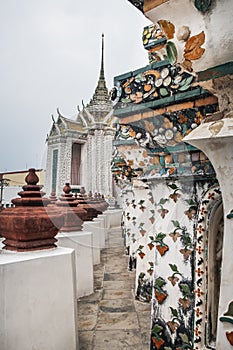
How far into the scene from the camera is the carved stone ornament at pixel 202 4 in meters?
1.50

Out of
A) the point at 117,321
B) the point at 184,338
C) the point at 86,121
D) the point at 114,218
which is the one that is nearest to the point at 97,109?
the point at 86,121

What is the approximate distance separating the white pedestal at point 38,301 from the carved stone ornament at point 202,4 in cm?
196

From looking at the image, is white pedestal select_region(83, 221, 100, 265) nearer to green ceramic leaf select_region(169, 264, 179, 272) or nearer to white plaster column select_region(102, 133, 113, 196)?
green ceramic leaf select_region(169, 264, 179, 272)

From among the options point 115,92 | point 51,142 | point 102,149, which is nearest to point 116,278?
point 115,92

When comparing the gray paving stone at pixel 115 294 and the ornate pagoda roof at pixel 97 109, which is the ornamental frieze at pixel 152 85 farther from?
the ornate pagoda roof at pixel 97 109

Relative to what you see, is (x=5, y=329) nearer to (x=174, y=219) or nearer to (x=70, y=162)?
(x=174, y=219)

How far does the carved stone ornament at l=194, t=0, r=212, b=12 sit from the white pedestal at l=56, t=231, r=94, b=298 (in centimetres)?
344

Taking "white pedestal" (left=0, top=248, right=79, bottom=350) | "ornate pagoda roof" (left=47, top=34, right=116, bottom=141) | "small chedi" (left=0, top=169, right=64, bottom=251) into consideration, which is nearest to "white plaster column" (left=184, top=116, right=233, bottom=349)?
"white pedestal" (left=0, top=248, right=79, bottom=350)

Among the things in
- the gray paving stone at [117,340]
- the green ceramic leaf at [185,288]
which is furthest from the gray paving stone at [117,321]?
the green ceramic leaf at [185,288]

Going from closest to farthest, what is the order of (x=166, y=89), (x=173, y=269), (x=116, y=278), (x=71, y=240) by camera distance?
(x=166, y=89) < (x=173, y=269) < (x=71, y=240) < (x=116, y=278)

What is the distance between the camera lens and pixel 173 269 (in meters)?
2.59

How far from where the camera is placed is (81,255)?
4.53 meters

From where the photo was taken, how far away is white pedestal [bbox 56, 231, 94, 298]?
174 inches

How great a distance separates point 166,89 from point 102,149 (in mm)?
11667
